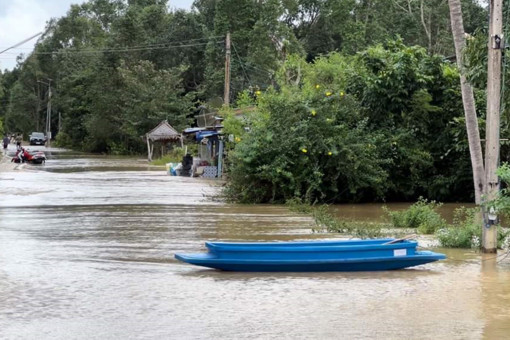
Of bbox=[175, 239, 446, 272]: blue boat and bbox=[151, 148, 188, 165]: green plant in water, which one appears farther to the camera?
bbox=[151, 148, 188, 165]: green plant in water

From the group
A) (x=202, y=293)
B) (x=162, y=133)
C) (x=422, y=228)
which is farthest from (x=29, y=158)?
(x=202, y=293)

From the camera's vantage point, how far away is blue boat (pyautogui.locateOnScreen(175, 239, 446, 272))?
37.9 feet

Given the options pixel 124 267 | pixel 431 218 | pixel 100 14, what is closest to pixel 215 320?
pixel 124 267

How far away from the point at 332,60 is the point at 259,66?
20053 mm

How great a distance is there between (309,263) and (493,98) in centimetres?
455

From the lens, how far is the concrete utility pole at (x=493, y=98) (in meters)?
13.0

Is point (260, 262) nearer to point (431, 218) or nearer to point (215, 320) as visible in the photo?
point (215, 320)

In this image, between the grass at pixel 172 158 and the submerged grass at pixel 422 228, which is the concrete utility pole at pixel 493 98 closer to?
the submerged grass at pixel 422 228

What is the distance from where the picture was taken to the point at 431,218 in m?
17.2

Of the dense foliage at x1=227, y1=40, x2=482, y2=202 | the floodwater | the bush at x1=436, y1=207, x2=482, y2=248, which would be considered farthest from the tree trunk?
the dense foliage at x1=227, y1=40, x2=482, y2=202

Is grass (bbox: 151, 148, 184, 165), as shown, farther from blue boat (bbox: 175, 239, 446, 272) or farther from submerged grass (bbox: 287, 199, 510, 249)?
blue boat (bbox: 175, 239, 446, 272)

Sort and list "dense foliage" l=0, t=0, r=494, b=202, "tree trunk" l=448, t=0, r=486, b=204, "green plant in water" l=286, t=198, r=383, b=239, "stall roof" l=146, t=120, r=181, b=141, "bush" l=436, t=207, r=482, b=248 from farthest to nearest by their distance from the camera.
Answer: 1. "stall roof" l=146, t=120, r=181, b=141
2. "dense foliage" l=0, t=0, r=494, b=202
3. "green plant in water" l=286, t=198, r=383, b=239
4. "bush" l=436, t=207, r=482, b=248
5. "tree trunk" l=448, t=0, r=486, b=204

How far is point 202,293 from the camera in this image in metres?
10.5

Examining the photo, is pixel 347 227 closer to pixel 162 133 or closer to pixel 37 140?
pixel 162 133
